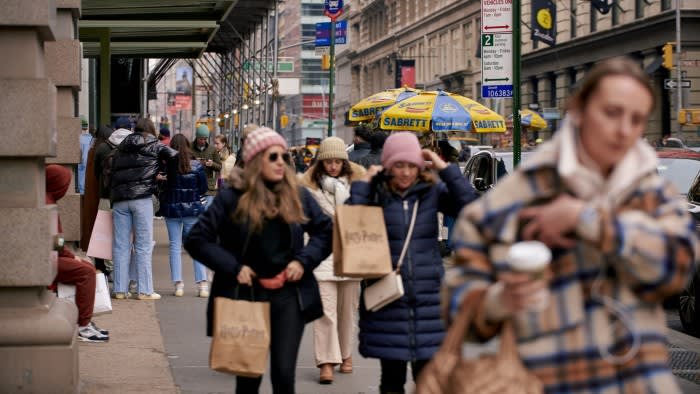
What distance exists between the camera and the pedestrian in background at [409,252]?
683 cm

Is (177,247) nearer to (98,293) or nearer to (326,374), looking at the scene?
(98,293)

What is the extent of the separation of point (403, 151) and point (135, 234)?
7479 mm

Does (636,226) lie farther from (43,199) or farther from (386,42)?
(386,42)

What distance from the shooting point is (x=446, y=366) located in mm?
3658

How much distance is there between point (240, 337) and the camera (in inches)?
243

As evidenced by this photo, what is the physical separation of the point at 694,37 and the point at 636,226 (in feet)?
152

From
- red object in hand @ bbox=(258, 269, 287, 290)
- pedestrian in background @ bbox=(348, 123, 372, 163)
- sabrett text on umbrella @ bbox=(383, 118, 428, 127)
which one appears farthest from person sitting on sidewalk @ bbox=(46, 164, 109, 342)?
sabrett text on umbrella @ bbox=(383, 118, 428, 127)

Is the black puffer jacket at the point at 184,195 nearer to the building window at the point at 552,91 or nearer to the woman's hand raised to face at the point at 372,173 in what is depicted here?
the woman's hand raised to face at the point at 372,173

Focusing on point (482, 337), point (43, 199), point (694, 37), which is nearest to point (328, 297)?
point (43, 199)

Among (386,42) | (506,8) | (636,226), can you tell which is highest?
(386,42)

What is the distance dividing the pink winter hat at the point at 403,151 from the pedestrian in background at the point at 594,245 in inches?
128

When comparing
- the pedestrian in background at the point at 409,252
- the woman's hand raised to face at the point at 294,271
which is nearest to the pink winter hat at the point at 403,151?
the pedestrian in background at the point at 409,252

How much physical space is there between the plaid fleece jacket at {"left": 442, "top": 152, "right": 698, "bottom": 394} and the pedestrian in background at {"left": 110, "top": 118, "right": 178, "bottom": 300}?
1030 cm

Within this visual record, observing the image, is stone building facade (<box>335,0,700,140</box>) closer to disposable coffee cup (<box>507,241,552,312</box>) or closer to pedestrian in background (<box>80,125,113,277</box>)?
pedestrian in background (<box>80,125,113,277</box>)
